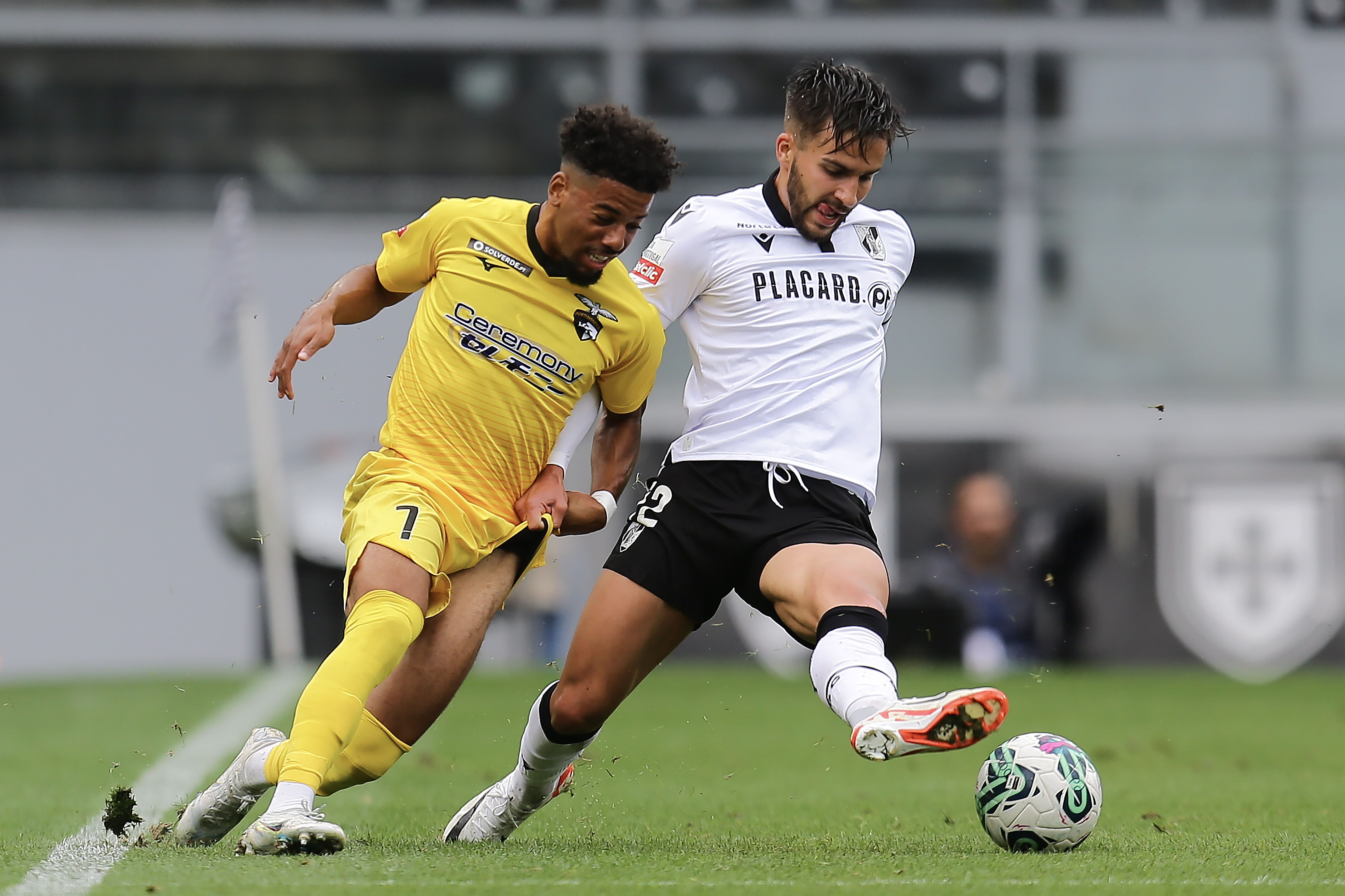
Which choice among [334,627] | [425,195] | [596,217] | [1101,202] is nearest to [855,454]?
[596,217]

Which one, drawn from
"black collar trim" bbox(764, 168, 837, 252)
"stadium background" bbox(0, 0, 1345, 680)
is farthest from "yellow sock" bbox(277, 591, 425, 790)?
"stadium background" bbox(0, 0, 1345, 680)

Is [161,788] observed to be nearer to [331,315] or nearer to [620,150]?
[331,315]

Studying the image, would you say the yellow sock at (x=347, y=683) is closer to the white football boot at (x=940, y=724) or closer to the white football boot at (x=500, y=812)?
the white football boot at (x=500, y=812)

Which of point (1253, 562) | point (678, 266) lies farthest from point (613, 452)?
point (1253, 562)

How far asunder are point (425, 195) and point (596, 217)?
13.3 meters

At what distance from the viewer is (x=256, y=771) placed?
14.0ft

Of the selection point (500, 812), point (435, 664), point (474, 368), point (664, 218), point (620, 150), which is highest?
point (620, 150)

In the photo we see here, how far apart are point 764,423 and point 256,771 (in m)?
1.62

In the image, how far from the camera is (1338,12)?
632 inches

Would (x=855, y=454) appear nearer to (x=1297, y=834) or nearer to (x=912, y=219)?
(x=1297, y=834)

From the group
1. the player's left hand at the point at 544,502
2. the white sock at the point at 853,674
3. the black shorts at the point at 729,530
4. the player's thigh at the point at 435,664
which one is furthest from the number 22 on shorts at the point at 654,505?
the white sock at the point at 853,674

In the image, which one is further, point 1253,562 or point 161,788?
point 1253,562

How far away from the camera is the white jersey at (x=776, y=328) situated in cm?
454

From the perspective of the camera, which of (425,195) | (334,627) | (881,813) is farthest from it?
(425,195)
